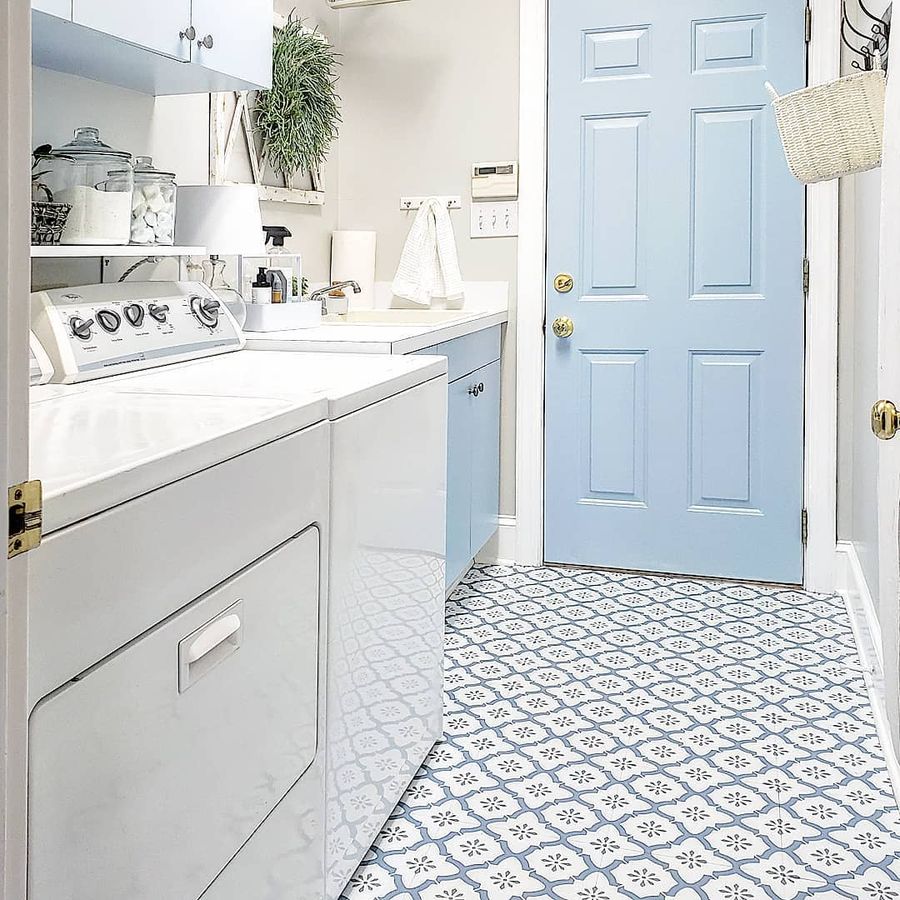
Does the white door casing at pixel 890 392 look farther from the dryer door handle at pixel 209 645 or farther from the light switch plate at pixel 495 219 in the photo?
the light switch plate at pixel 495 219

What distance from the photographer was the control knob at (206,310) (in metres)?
2.25

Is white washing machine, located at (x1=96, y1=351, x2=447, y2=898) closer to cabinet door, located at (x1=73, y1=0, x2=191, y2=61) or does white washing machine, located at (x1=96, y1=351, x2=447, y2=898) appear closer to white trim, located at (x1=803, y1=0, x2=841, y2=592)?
cabinet door, located at (x1=73, y1=0, x2=191, y2=61)

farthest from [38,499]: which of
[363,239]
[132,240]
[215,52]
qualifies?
[363,239]

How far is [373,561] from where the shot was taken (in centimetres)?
181

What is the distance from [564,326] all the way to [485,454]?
56 centimetres

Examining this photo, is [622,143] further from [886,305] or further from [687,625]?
[886,305]

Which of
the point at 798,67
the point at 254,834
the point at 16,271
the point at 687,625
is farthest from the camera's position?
the point at 798,67

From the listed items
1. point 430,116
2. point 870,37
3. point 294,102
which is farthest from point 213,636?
point 430,116

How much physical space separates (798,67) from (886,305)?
6.09 ft

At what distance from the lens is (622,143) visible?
3.53 m

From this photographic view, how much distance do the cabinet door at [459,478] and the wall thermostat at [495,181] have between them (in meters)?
0.82

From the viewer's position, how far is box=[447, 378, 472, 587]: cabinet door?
119 inches

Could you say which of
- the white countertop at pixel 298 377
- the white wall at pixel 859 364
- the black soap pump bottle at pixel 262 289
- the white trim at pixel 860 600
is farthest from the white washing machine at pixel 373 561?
the white wall at pixel 859 364

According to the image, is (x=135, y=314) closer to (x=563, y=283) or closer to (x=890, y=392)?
(x=890, y=392)
